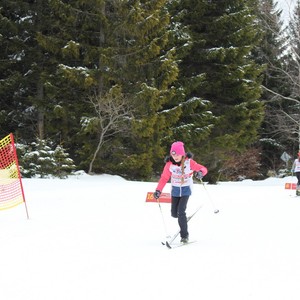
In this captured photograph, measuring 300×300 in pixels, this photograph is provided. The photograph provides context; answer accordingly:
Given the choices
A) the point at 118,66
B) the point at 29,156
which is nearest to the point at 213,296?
the point at 29,156

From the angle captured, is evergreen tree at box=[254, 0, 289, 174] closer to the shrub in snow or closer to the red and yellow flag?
the shrub in snow

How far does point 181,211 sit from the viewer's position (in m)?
7.28

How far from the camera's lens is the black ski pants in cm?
730

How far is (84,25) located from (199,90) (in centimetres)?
969

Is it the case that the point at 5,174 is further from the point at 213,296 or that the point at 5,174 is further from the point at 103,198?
the point at 213,296

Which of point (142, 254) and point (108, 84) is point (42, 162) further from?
point (142, 254)

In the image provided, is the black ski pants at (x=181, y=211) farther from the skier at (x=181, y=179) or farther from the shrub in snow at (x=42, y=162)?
the shrub in snow at (x=42, y=162)

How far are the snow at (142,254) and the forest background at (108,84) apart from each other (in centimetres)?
918

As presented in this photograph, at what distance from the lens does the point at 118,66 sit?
2272cm

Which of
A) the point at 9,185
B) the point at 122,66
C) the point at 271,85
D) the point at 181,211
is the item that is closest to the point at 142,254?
the point at 181,211

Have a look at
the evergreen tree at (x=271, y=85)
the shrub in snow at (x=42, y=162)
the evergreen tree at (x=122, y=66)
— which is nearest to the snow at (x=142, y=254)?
the shrub in snow at (x=42, y=162)

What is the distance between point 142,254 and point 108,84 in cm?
1672

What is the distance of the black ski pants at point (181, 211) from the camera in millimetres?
7301

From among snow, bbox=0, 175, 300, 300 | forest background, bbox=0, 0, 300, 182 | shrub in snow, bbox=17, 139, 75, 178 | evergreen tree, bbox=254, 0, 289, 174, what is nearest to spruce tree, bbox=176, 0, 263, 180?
forest background, bbox=0, 0, 300, 182
